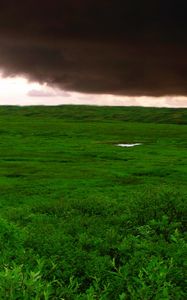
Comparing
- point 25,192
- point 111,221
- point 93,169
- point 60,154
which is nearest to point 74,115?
point 60,154

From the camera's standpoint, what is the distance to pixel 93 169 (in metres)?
42.3

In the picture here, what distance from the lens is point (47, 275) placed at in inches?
370

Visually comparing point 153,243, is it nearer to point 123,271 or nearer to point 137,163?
point 123,271

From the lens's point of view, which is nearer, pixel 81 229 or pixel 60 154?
pixel 81 229

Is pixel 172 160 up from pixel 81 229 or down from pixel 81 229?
down

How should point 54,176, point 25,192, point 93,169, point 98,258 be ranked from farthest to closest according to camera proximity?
point 93,169
point 54,176
point 25,192
point 98,258

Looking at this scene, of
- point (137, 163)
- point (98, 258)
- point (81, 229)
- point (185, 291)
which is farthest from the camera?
point (137, 163)

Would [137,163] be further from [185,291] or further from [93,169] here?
[185,291]

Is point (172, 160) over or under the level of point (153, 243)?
under

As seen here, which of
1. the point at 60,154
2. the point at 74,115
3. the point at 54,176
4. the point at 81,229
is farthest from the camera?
the point at 74,115

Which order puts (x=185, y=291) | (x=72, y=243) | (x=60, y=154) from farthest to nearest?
(x=60, y=154) → (x=72, y=243) → (x=185, y=291)

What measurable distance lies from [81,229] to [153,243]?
2.70 m

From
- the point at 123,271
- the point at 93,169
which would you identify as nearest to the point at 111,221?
the point at 123,271

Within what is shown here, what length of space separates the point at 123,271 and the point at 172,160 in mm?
41395
